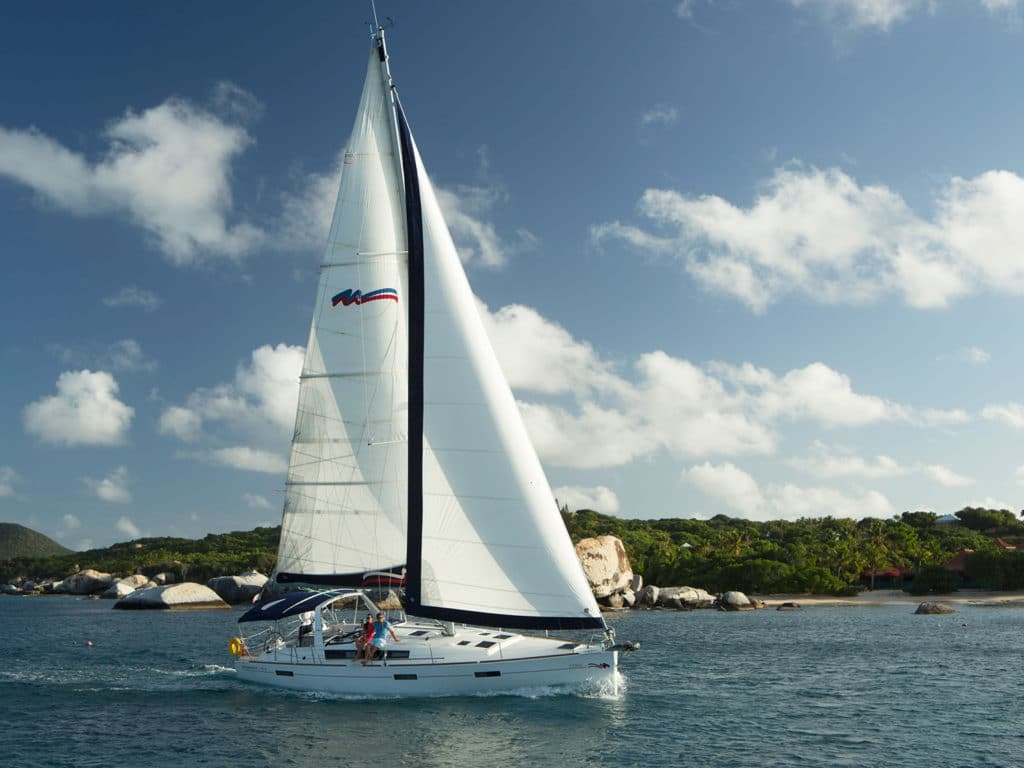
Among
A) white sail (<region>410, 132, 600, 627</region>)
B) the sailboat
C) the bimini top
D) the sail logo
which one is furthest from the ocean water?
the sail logo

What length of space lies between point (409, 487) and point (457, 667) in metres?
5.93

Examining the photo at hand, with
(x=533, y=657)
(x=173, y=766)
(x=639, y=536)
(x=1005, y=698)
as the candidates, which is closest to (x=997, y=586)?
(x=639, y=536)

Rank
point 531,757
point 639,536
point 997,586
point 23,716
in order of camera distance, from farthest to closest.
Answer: point 639,536, point 997,586, point 23,716, point 531,757

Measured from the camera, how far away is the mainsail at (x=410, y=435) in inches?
1017

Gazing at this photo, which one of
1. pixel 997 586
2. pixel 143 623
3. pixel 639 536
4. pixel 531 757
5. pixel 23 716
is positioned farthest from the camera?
pixel 639 536

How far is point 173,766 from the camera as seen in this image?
21.3 meters

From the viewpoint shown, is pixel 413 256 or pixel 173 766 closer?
pixel 173 766

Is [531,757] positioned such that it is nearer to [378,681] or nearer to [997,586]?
[378,681]

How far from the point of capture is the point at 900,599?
308ft

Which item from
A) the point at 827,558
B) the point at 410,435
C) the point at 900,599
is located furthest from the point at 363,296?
the point at 827,558

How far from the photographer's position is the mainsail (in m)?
25.8

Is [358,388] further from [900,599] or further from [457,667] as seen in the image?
[900,599]

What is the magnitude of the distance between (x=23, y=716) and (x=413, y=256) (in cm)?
2100

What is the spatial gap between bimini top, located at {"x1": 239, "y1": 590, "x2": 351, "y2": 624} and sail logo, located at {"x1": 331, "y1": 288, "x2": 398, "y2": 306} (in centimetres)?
1058
